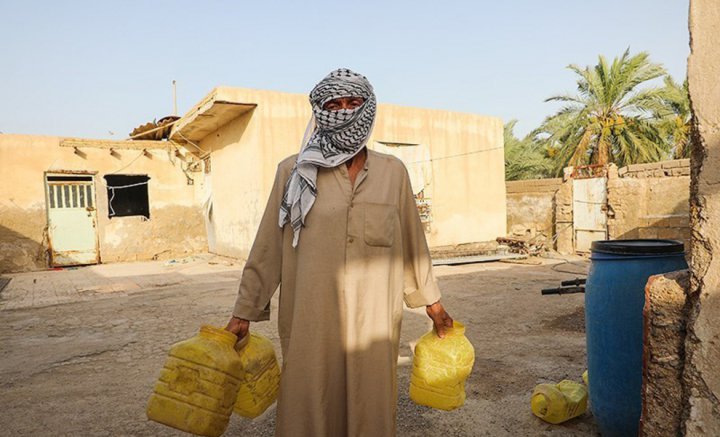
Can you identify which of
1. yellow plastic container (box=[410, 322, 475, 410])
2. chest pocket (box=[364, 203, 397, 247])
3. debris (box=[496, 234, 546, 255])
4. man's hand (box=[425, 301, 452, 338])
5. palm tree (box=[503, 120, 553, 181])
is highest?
palm tree (box=[503, 120, 553, 181])

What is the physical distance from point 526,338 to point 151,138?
1222cm

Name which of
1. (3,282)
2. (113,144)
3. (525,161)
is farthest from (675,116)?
(3,282)

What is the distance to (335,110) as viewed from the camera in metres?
1.84

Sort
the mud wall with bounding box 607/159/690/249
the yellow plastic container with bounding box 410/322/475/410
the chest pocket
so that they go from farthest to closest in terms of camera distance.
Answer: the mud wall with bounding box 607/159/690/249
the yellow plastic container with bounding box 410/322/475/410
the chest pocket

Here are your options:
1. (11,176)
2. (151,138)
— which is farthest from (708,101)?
(151,138)

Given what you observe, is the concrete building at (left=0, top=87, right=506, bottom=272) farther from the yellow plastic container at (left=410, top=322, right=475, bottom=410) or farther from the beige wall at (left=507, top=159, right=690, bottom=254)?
the yellow plastic container at (left=410, top=322, right=475, bottom=410)

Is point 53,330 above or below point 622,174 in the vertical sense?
below

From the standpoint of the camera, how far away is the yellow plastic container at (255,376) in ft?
6.06

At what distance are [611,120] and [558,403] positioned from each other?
50.4ft

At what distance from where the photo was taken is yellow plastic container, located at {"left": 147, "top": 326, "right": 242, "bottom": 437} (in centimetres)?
168

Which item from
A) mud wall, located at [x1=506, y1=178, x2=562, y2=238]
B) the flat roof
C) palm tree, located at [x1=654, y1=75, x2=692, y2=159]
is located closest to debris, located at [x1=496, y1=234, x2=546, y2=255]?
mud wall, located at [x1=506, y1=178, x2=562, y2=238]

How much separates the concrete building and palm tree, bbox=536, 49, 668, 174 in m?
4.08

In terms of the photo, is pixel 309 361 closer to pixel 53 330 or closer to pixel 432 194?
pixel 53 330

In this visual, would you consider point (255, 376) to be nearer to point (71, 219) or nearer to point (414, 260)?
point (414, 260)
